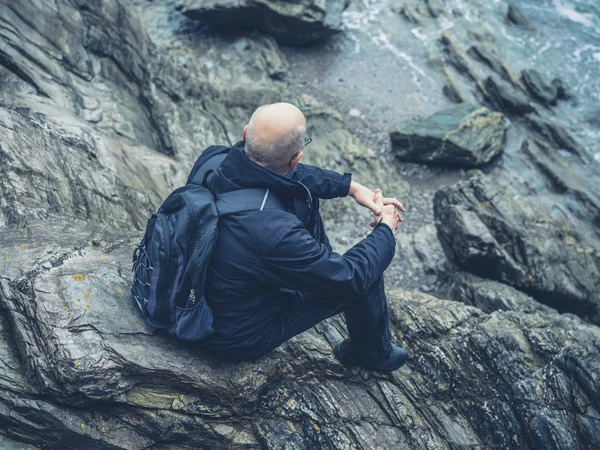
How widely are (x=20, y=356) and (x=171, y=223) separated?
2.13 metres

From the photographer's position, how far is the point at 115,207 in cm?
890

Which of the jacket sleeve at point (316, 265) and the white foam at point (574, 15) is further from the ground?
the jacket sleeve at point (316, 265)

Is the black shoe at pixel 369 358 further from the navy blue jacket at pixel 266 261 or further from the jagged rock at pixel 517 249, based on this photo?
the jagged rock at pixel 517 249

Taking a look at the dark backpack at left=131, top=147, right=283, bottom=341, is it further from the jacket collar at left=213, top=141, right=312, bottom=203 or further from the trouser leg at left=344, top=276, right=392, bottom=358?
the trouser leg at left=344, top=276, right=392, bottom=358

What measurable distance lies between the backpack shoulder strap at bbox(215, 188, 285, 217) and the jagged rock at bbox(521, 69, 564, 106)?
16842 millimetres

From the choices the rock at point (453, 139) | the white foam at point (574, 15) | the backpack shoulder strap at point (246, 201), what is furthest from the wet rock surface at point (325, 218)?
the backpack shoulder strap at point (246, 201)

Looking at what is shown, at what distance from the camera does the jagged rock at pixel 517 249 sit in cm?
1148

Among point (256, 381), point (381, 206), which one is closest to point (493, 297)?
point (381, 206)

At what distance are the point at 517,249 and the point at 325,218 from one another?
17.1ft

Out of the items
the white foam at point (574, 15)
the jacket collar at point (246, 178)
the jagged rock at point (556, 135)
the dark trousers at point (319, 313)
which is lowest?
the jagged rock at point (556, 135)

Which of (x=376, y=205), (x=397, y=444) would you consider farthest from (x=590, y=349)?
(x=376, y=205)

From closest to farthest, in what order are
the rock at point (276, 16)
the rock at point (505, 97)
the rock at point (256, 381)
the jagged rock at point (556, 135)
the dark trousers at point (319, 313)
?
1. the rock at point (256, 381)
2. the dark trousers at point (319, 313)
3. the jagged rock at point (556, 135)
4. the rock at point (505, 97)
5. the rock at point (276, 16)

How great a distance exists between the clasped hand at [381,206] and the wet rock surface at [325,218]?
6.43 ft

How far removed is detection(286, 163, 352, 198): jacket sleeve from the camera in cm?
667
